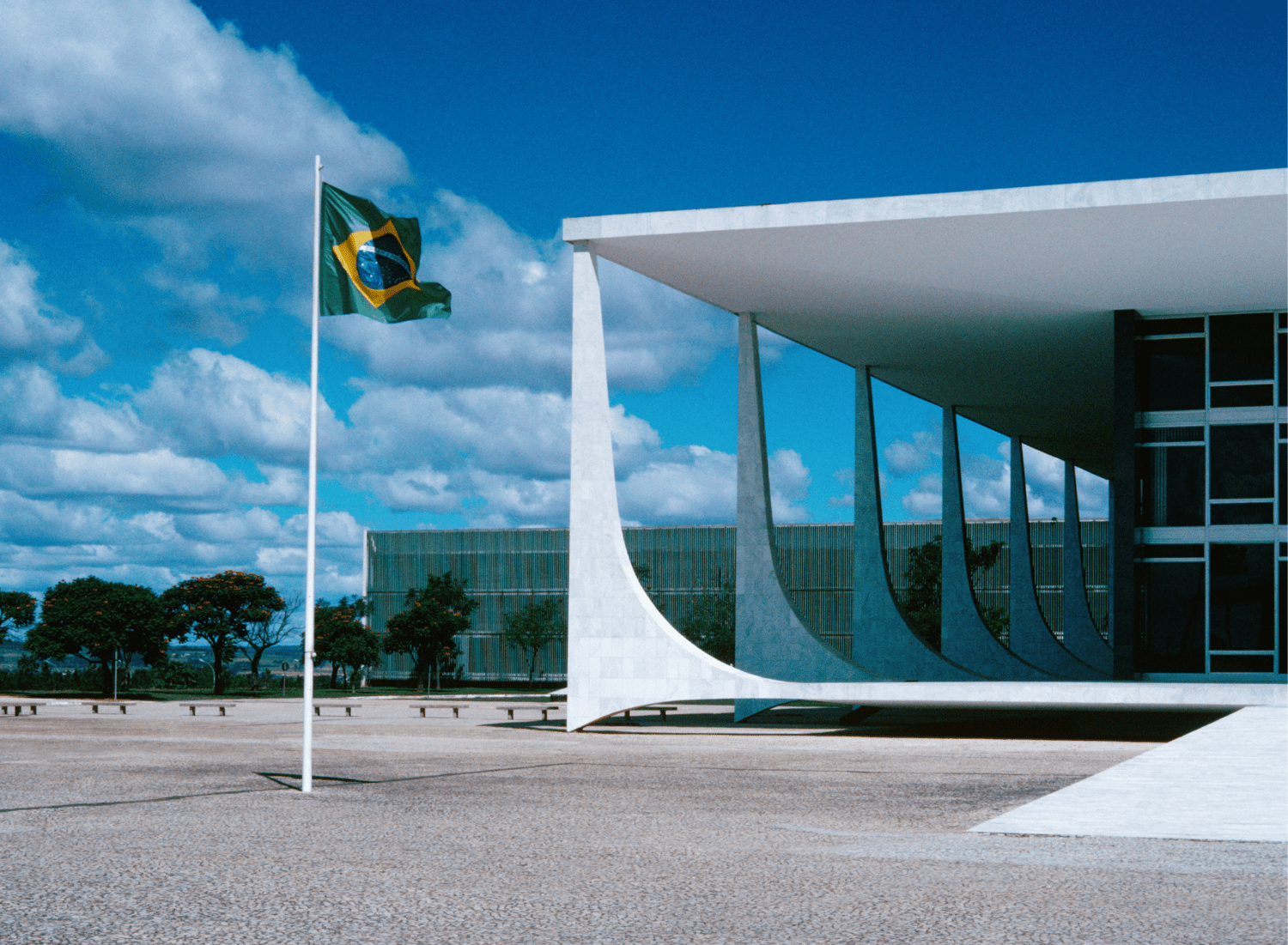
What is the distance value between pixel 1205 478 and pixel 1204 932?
69.5 ft

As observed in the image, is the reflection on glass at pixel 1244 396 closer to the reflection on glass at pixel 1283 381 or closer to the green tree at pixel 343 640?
the reflection on glass at pixel 1283 381

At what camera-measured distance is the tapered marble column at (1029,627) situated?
141 feet

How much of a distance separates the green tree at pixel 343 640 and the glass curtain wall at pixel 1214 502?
1540 inches

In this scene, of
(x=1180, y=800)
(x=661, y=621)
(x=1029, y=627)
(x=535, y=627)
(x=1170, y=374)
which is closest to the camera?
(x=1180, y=800)

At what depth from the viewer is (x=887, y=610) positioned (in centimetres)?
3441

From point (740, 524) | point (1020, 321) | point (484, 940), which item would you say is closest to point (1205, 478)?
Result: point (1020, 321)

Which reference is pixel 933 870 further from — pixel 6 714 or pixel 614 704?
pixel 6 714

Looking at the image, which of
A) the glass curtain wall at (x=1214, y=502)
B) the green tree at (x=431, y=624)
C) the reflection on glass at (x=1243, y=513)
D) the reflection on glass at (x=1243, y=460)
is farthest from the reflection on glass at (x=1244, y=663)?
the green tree at (x=431, y=624)

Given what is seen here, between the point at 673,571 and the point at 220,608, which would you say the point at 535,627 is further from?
the point at 220,608

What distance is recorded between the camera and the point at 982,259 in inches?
933

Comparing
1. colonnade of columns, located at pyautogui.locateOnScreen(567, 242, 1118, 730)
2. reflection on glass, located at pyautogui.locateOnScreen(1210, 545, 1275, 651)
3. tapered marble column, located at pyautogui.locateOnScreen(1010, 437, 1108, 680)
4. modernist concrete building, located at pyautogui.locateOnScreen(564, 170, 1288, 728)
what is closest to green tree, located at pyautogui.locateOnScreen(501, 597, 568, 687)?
tapered marble column, located at pyautogui.locateOnScreen(1010, 437, 1108, 680)

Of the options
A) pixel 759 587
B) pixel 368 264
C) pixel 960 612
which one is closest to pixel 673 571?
pixel 960 612

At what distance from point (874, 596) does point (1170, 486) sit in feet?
32.1

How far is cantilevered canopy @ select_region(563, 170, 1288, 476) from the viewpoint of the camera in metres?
21.3
